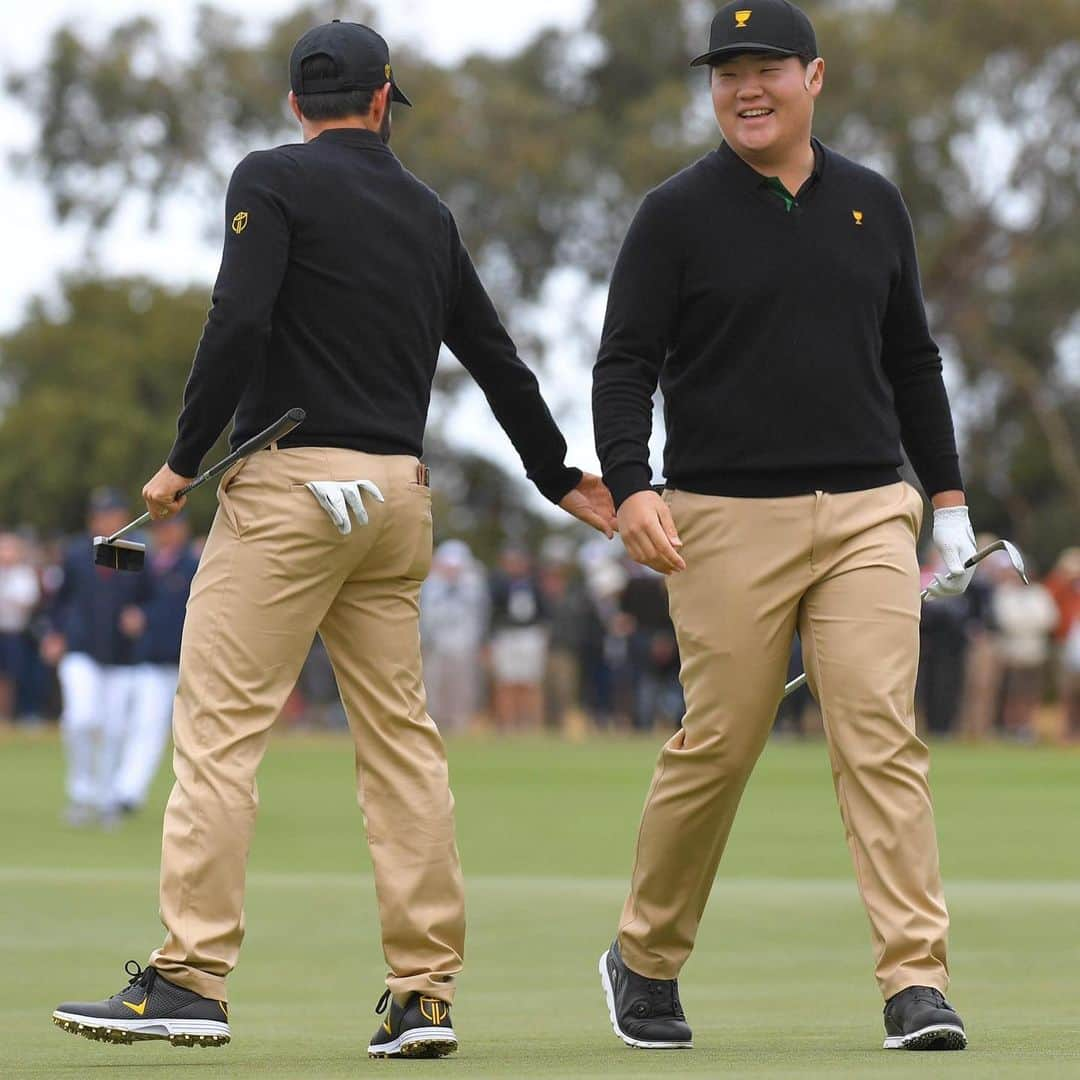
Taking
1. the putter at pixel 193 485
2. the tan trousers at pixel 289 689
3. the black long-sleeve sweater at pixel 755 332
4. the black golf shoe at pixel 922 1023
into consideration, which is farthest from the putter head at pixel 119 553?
the black golf shoe at pixel 922 1023

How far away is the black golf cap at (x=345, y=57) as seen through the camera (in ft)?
21.1

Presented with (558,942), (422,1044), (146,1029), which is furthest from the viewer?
(558,942)

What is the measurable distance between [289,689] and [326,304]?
94 cm

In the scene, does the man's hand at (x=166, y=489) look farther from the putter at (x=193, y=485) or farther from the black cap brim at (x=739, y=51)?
the black cap brim at (x=739, y=51)

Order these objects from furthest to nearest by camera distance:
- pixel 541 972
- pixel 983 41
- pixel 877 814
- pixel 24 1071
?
pixel 983 41
pixel 541 972
pixel 877 814
pixel 24 1071

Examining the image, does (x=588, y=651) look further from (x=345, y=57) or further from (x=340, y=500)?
(x=340, y=500)

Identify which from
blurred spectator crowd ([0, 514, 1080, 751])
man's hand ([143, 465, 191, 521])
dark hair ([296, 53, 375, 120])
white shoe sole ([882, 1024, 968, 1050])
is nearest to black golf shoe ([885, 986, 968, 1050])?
white shoe sole ([882, 1024, 968, 1050])

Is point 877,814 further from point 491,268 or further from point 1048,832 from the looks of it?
point 491,268

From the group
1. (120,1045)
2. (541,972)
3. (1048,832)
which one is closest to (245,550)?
(120,1045)

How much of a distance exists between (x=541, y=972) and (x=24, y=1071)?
2927 mm

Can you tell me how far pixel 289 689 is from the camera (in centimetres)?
635

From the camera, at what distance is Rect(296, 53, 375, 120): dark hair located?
6453 millimetres

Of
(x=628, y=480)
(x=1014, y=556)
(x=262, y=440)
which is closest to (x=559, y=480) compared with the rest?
(x=628, y=480)

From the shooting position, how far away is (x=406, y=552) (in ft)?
21.1
